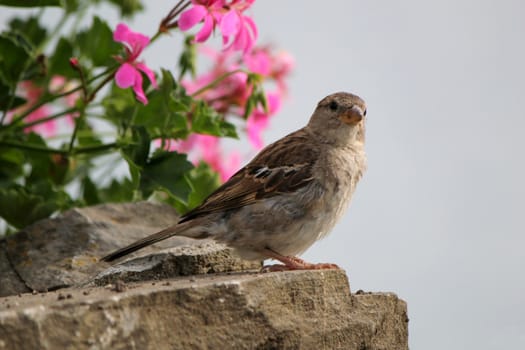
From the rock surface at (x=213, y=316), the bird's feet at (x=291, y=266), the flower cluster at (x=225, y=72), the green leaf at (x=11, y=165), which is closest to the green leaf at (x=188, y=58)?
the flower cluster at (x=225, y=72)

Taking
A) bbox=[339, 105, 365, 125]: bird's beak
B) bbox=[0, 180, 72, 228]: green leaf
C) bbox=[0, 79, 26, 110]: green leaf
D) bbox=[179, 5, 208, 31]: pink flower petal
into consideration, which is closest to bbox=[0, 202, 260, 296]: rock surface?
bbox=[0, 180, 72, 228]: green leaf

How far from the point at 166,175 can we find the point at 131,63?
67 cm

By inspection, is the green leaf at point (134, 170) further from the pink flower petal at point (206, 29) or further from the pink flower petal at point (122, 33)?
the pink flower petal at point (206, 29)

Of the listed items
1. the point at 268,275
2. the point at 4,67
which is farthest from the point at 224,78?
the point at 268,275

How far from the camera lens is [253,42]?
5094 mm

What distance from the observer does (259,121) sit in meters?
6.13

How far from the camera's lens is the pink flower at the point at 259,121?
240 inches

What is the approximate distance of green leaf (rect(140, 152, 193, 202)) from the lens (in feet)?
17.2

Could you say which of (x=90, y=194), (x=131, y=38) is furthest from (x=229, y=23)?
(x=90, y=194)

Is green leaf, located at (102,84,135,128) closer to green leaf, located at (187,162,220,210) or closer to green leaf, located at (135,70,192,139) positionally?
green leaf, located at (135,70,192,139)

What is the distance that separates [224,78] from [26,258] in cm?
161

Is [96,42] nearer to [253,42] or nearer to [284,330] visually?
[253,42]

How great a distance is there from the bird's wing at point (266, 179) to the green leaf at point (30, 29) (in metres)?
2.09

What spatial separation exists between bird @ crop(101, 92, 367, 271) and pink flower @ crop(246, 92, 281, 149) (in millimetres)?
1087
